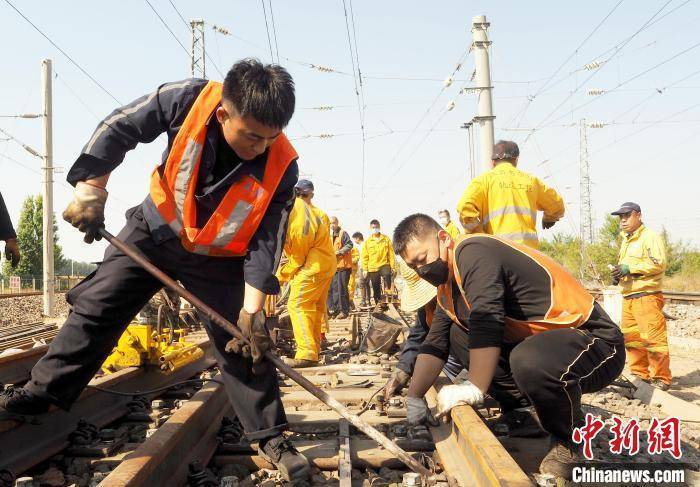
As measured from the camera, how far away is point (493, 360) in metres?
2.99

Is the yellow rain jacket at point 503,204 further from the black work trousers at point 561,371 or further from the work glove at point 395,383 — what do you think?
the black work trousers at point 561,371

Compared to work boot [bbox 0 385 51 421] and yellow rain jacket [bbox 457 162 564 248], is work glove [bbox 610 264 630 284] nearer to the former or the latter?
yellow rain jacket [bbox 457 162 564 248]

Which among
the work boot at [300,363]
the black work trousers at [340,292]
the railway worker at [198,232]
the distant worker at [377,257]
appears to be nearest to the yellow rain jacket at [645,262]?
the work boot at [300,363]

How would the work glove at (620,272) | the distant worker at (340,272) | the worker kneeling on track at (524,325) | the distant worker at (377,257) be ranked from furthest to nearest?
the distant worker at (377,257)
the distant worker at (340,272)
the work glove at (620,272)
the worker kneeling on track at (524,325)

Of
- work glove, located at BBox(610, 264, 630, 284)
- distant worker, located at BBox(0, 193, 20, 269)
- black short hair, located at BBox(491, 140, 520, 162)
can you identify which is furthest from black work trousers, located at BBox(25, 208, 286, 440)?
work glove, located at BBox(610, 264, 630, 284)

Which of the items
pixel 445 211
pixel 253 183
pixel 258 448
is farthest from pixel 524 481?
pixel 445 211

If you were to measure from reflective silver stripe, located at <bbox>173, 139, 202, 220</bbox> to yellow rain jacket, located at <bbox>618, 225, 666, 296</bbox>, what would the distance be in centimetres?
536

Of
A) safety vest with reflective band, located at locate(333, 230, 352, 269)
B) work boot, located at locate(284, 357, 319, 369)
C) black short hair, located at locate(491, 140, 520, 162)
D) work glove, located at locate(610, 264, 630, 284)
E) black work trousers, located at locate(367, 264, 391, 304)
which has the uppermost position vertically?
black short hair, located at locate(491, 140, 520, 162)

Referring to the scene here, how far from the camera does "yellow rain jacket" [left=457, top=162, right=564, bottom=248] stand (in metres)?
5.18

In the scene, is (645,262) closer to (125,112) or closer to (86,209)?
(125,112)

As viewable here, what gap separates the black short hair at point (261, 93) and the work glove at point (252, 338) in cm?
84

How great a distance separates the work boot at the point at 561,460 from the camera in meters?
2.79

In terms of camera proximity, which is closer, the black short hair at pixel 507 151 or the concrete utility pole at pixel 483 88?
the black short hair at pixel 507 151

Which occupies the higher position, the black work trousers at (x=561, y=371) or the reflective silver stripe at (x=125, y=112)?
the reflective silver stripe at (x=125, y=112)
